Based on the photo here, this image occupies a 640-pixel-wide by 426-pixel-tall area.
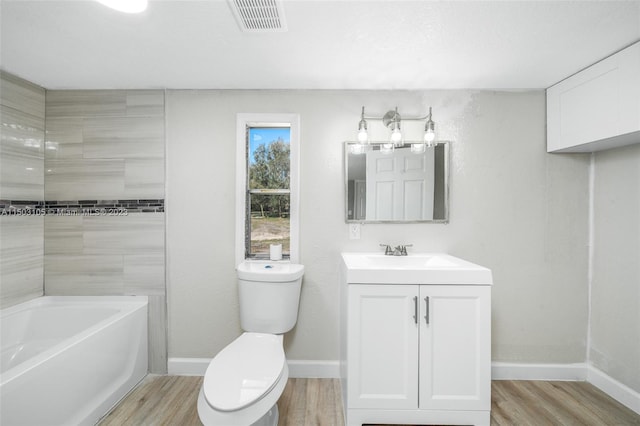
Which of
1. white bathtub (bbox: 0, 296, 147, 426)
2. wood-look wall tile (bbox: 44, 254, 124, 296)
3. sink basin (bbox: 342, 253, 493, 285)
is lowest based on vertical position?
white bathtub (bbox: 0, 296, 147, 426)

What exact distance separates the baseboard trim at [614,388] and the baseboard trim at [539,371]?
Answer: 52 millimetres

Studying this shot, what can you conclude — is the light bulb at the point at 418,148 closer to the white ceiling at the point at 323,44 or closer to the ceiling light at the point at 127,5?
the white ceiling at the point at 323,44

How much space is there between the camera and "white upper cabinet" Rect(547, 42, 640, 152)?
1.52 meters

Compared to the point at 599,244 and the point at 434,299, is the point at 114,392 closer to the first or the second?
the point at 434,299

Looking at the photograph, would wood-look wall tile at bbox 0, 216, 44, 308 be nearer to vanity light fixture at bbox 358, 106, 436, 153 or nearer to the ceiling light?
the ceiling light

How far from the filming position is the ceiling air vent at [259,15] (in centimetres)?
125

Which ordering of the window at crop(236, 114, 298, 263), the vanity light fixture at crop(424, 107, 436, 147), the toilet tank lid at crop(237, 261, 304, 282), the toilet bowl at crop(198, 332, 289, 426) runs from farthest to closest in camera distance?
the window at crop(236, 114, 298, 263) → the vanity light fixture at crop(424, 107, 436, 147) → the toilet tank lid at crop(237, 261, 304, 282) → the toilet bowl at crop(198, 332, 289, 426)

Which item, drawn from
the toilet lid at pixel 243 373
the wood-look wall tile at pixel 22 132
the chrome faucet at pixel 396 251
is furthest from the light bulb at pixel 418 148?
the wood-look wall tile at pixel 22 132

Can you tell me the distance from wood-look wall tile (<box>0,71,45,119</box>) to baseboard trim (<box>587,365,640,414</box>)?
4341 millimetres

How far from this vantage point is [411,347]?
1.56m

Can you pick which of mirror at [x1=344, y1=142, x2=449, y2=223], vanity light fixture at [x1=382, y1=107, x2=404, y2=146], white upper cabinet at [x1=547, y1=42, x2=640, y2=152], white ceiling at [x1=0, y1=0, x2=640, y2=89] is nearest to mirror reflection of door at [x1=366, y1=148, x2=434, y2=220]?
mirror at [x1=344, y1=142, x2=449, y2=223]

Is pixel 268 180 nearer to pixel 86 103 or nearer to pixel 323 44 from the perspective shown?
pixel 323 44

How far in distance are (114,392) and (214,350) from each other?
61 cm

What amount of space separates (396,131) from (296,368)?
1.84 metres
